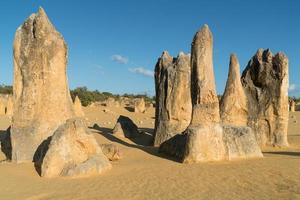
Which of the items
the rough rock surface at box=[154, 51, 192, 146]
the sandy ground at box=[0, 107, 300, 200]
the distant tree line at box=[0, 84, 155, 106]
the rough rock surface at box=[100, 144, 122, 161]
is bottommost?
the sandy ground at box=[0, 107, 300, 200]

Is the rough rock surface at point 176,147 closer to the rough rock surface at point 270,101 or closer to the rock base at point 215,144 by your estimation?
the rock base at point 215,144

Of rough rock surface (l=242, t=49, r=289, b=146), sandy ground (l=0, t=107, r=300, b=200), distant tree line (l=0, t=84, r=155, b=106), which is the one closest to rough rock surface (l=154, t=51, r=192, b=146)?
rough rock surface (l=242, t=49, r=289, b=146)

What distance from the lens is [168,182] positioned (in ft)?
26.1

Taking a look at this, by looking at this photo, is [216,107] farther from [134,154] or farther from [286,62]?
[286,62]

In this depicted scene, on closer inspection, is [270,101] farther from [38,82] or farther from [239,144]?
[38,82]

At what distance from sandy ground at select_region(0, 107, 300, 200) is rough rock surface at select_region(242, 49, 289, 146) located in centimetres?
438

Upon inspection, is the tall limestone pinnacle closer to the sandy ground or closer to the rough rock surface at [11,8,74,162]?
the sandy ground

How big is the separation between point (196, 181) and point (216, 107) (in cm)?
295

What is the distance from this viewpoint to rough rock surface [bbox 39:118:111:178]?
8711 mm

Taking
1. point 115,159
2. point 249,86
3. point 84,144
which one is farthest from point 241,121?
point 84,144

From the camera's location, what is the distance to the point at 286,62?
14547 mm

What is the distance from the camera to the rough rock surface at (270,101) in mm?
14328

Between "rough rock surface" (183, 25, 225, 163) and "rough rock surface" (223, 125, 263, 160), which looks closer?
"rough rock surface" (183, 25, 225, 163)

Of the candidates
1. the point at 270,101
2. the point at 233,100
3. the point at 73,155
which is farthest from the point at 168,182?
the point at 270,101
